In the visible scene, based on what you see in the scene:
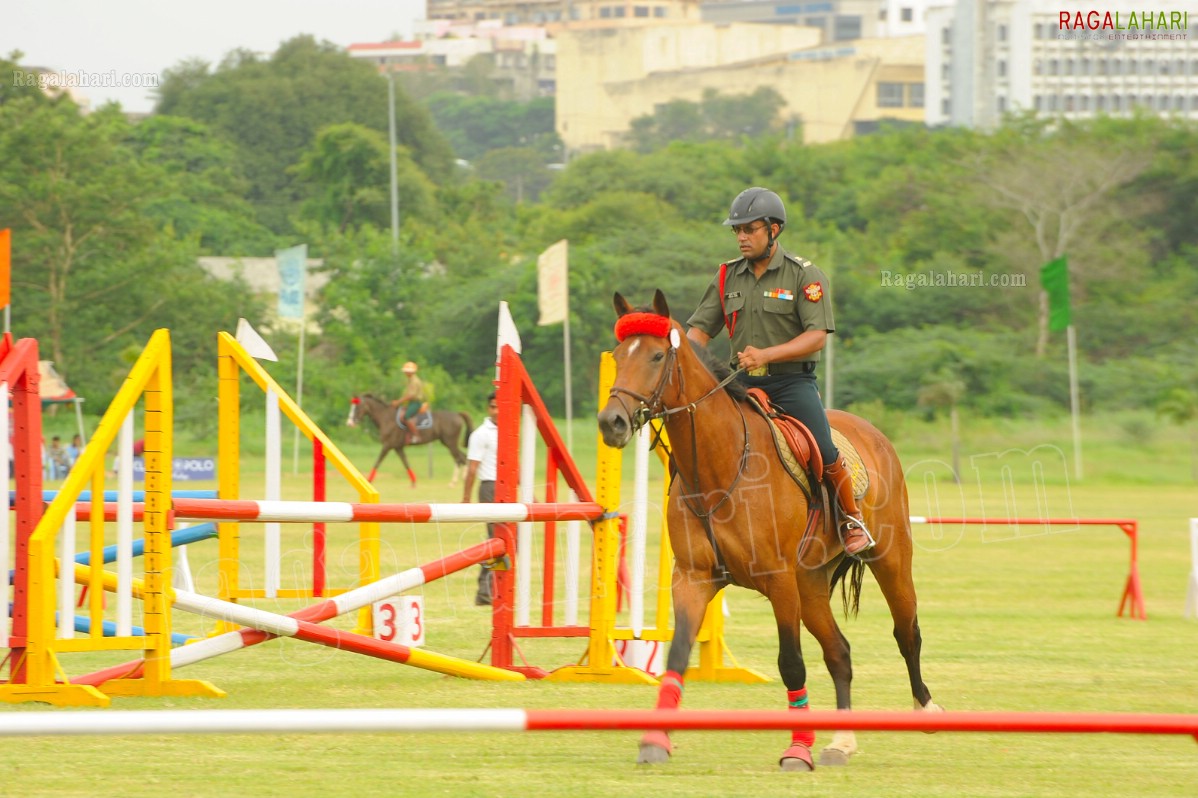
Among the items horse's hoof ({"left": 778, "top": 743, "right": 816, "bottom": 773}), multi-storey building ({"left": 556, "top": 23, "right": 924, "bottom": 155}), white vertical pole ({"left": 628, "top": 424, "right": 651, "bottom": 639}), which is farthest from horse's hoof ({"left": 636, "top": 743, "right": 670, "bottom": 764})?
multi-storey building ({"left": 556, "top": 23, "right": 924, "bottom": 155})

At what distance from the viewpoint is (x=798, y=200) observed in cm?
6875

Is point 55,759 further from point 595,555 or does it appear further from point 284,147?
point 284,147

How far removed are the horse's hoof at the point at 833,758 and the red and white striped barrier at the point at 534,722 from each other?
8.71ft

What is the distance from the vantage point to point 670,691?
22.5 ft

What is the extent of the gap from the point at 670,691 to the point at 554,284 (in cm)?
2627

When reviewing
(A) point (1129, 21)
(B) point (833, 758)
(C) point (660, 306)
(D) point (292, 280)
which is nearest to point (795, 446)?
(C) point (660, 306)

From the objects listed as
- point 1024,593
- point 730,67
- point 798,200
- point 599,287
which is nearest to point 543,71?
point 730,67

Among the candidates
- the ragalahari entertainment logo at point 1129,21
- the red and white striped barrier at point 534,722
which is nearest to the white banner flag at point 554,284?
the ragalahari entertainment logo at point 1129,21

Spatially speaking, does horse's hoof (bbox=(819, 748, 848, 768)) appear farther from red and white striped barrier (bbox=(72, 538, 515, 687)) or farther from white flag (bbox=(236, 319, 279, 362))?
white flag (bbox=(236, 319, 279, 362))

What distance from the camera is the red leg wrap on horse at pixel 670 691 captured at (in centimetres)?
680

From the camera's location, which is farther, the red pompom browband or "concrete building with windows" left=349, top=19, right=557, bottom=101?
"concrete building with windows" left=349, top=19, right=557, bottom=101

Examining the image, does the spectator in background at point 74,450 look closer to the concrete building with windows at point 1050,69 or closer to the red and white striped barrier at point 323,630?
the red and white striped barrier at point 323,630

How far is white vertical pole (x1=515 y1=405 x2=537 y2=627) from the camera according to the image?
9766 millimetres

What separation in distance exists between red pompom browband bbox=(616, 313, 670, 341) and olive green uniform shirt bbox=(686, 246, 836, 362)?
91cm
